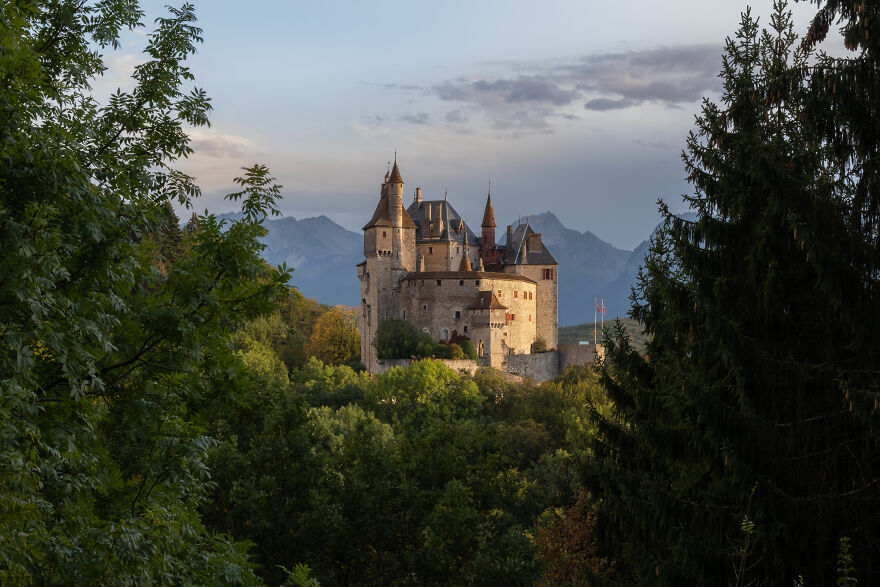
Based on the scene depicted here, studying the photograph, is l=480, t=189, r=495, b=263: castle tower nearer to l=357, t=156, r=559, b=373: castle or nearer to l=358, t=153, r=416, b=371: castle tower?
l=357, t=156, r=559, b=373: castle

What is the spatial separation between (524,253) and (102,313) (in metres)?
80.7

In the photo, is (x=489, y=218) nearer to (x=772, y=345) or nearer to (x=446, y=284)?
(x=446, y=284)

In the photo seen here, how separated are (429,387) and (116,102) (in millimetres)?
59134

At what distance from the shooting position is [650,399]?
15.0m

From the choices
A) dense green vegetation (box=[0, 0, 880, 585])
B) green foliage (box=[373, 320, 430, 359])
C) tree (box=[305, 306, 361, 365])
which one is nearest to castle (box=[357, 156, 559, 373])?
green foliage (box=[373, 320, 430, 359])

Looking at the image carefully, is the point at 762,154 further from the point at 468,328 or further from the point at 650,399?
the point at 468,328

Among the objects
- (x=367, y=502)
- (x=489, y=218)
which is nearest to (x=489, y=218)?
(x=489, y=218)

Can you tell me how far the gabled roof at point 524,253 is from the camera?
90125 mm

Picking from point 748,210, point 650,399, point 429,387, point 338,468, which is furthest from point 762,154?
point 429,387

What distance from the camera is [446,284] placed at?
8219 centimetres

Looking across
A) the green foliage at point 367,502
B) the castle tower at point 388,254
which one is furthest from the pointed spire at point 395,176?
the green foliage at point 367,502

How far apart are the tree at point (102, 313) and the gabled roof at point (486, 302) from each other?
67286mm

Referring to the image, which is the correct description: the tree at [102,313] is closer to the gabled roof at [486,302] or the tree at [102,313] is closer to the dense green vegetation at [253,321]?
the dense green vegetation at [253,321]

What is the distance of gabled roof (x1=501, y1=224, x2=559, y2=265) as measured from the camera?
9012 centimetres
